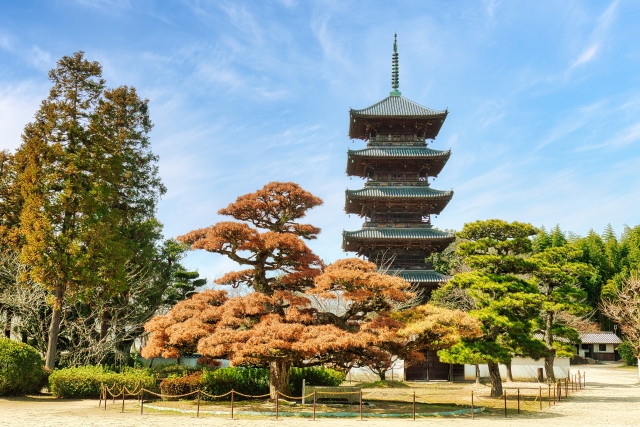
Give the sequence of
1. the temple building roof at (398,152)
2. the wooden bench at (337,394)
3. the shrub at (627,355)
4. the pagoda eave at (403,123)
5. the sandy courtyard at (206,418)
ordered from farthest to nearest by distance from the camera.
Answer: the shrub at (627,355), the pagoda eave at (403,123), the temple building roof at (398,152), the wooden bench at (337,394), the sandy courtyard at (206,418)

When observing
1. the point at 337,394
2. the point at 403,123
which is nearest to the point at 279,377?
the point at 337,394

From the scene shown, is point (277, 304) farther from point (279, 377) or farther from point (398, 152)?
point (398, 152)

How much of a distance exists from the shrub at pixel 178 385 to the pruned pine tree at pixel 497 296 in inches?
364

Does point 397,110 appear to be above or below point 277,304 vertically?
above

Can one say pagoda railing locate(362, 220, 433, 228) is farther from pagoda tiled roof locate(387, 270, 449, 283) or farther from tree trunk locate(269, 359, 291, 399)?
tree trunk locate(269, 359, 291, 399)

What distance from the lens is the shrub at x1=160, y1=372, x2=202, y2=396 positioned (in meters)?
19.4

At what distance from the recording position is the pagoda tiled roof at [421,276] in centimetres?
2906

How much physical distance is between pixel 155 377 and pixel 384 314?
964cm

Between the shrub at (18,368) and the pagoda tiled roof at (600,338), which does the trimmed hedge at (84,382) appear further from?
the pagoda tiled roof at (600,338)

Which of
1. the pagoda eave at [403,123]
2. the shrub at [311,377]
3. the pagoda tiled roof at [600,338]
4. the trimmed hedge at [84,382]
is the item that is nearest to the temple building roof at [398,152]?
the pagoda eave at [403,123]

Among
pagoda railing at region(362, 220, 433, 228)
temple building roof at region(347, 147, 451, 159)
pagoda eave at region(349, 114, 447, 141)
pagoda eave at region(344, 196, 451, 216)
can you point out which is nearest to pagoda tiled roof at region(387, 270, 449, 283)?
pagoda railing at region(362, 220, 433, 228)

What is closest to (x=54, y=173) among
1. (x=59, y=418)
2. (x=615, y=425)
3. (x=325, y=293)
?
(x=59, y=418)

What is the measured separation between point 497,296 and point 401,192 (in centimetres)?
1092

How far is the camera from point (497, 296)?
2180 centimetres
